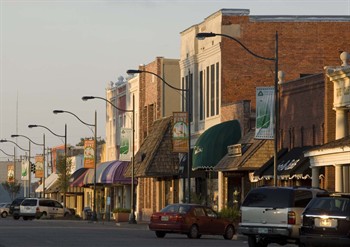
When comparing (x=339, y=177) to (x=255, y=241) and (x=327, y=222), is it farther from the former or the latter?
(x=327, y=222)

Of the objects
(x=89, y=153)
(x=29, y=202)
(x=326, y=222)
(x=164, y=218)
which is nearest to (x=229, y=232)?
(x=164, y=218)

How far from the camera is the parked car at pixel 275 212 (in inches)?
1356

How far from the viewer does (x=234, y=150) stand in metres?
61.7

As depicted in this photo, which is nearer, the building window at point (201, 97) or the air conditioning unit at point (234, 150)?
the air conditioning unit at point (234, 150)

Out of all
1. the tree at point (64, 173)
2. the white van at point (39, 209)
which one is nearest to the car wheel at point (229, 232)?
the white van at point (39, 209)

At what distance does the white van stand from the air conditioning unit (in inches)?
1111

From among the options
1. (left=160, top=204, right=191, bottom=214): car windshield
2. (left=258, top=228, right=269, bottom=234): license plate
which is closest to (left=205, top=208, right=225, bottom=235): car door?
(left=160, top=204, right=191, bottom=214): car windshield

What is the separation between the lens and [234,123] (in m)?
64.2

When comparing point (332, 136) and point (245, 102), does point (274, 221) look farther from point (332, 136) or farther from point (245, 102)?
point (245, 102)

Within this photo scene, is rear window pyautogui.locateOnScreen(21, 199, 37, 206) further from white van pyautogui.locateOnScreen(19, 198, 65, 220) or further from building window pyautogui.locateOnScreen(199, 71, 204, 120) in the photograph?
building window pyautogui.locateOnScreen(199, 71, 204, 120)

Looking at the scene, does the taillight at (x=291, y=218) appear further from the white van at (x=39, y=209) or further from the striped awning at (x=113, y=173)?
the striped awning at (x=113, y=173)

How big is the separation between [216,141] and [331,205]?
33.8 m

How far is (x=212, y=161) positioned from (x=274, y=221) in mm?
30397

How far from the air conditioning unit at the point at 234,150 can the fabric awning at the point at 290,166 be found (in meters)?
3.42
